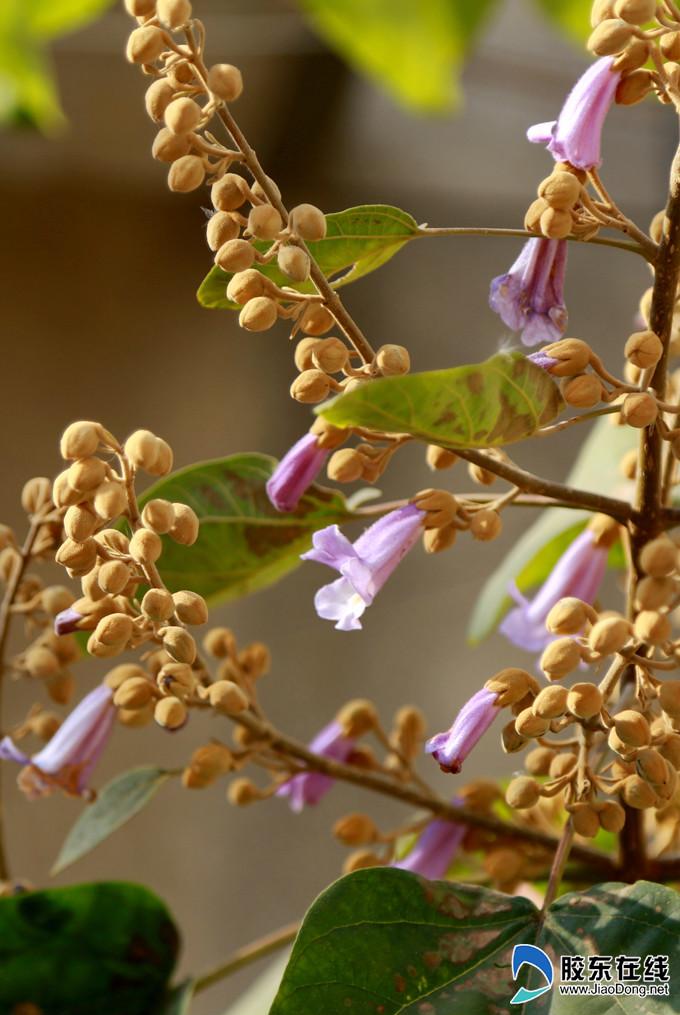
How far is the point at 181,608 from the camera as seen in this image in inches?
11.4

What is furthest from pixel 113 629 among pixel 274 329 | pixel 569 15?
pixel 274 329

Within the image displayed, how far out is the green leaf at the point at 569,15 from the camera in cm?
44

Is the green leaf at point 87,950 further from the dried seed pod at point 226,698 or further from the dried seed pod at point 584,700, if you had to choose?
the dried seed pod at point 584,700

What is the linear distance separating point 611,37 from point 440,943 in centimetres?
26

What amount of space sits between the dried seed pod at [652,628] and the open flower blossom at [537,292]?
94mm

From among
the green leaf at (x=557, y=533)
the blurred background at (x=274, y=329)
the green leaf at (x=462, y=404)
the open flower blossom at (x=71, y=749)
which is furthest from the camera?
the blurred background at (x=274, y=329)

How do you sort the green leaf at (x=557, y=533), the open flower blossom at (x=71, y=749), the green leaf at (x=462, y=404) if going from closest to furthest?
1. the green leaf at (x=462, y=404)
2. the open flower blossom at (x=71, y=749)
3. the green leaf at (x=557, y=533)

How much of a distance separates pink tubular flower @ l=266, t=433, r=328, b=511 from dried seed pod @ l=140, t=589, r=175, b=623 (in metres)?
0.06

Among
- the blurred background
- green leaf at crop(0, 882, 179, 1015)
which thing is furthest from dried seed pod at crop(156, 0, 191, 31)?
the blurred background

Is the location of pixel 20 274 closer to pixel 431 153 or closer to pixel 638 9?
pixel 431 153

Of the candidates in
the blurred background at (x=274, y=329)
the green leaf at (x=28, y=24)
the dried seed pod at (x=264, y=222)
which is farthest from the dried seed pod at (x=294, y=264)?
the blurred background at (x=274, y=329)

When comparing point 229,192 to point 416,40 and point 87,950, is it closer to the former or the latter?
point 416,40

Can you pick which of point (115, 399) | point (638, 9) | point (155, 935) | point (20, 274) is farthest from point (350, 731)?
point (20, 274)

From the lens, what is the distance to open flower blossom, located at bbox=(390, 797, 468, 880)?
40 cm
